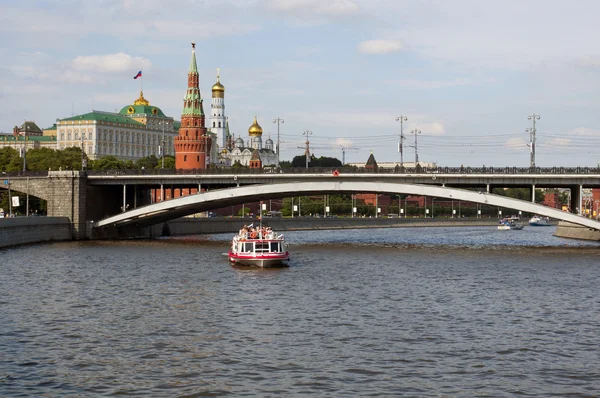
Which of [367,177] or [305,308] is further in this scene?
[367,177]

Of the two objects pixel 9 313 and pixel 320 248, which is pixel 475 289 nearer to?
pixel 9 313

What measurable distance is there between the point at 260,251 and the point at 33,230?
76.6ft

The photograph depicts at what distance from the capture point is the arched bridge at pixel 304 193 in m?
65.6

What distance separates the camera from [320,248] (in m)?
71.1

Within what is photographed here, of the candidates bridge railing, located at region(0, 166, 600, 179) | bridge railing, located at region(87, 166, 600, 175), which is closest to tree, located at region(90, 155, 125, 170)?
bridge railing, located at region(0, 166, 600, 179)

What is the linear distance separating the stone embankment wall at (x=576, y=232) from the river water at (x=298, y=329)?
105 ft

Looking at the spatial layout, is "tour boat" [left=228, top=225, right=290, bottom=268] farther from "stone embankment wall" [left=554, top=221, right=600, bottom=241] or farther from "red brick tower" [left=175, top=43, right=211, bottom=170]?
"red brick tower" [left=175, top=43, right=211, bottom=170]

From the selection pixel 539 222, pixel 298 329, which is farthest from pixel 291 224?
pixel 298 329

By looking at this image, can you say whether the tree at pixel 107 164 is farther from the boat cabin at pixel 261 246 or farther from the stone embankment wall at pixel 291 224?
the boat cabin at pixel 261 246

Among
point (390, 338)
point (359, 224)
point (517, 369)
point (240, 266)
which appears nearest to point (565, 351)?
point (517, 369)

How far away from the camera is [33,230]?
6919cm

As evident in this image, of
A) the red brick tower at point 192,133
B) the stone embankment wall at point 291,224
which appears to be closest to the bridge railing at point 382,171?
the stone embankment wall at point 291,224

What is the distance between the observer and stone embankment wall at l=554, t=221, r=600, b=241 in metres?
86.3

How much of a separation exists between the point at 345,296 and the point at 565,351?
1348 centimetres
